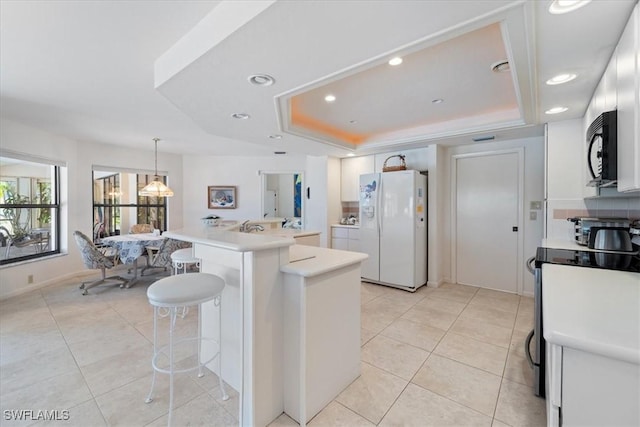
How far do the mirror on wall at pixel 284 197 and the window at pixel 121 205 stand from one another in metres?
2.20

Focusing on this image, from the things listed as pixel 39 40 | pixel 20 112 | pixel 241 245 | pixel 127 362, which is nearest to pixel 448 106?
pixel 241 245

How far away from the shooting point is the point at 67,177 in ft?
15.1

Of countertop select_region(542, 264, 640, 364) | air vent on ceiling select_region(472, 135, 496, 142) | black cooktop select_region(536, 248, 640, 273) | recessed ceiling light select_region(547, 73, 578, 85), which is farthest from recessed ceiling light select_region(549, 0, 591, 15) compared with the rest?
air vent on ceiling select_region(472, 135, 496, 142)

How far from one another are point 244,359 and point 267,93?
1892mm

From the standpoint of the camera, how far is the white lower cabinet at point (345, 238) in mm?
4719

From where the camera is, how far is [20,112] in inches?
133

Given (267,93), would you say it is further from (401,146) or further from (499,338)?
(499,338)

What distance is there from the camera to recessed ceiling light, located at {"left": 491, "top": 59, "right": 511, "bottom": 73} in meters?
2.17

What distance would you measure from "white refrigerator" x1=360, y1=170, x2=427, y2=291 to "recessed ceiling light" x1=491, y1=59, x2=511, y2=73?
1.76 meters

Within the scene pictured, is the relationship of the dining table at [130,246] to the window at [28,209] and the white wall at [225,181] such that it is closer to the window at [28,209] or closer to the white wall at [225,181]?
the window at [28,209]

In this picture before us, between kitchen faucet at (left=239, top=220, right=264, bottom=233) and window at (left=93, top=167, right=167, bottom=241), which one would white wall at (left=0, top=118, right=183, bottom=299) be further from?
kitchen faucet at (left=239, top=220, right=264, bottom=233)

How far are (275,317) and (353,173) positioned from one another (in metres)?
3.74

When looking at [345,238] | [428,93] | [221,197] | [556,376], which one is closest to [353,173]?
[345,238]

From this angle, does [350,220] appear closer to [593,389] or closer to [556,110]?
[556,110]
